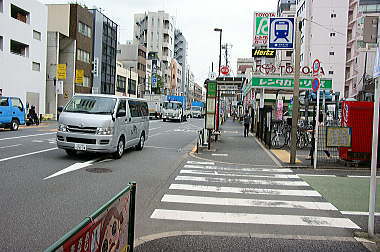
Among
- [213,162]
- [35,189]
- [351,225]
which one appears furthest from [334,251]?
[213,162]

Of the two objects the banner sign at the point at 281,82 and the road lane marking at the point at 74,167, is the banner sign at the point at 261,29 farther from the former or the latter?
the road lane marking at the point at 74,167

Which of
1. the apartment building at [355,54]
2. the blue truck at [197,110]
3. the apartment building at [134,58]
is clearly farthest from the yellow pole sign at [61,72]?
the blue truck at [197,110]

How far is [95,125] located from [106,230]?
8.86m

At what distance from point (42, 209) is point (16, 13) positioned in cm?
3410

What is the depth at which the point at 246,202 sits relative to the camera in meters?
7.28

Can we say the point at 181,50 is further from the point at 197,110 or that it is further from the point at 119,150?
the point at 119,150

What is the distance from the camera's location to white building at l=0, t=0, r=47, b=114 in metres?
31.7

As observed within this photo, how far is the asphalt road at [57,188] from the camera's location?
198 inches

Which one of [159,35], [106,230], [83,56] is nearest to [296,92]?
[106,230]

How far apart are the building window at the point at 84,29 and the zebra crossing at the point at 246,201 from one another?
39.4 metres

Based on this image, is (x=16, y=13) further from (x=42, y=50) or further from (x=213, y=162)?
(x=213, y=162)

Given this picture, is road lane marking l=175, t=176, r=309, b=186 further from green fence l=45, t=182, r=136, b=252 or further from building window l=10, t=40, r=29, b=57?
building window l=10, t=40, r=29, b=57

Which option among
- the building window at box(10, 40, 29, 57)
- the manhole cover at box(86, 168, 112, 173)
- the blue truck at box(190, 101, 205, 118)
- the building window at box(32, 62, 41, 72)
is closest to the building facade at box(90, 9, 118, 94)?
the building window at box(32, 62, 41, 72)

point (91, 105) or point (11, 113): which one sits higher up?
point (91, 105)
